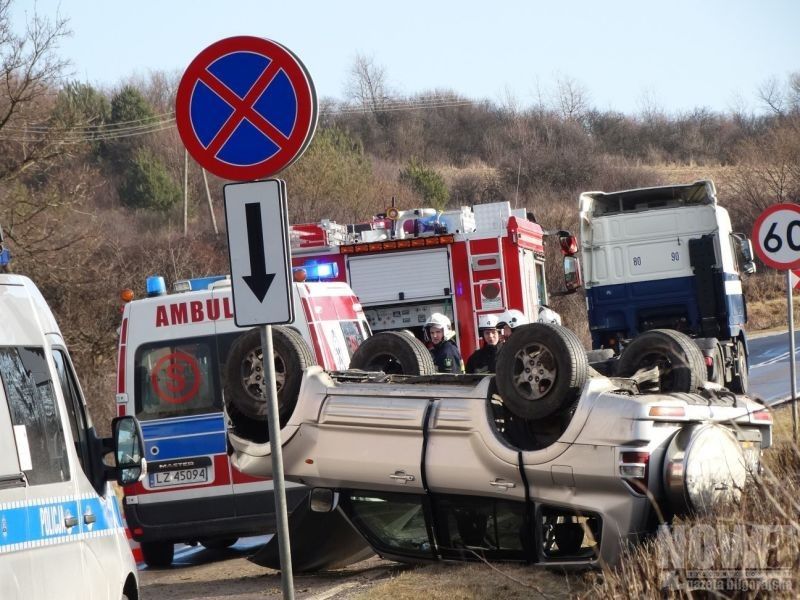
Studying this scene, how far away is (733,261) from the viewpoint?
20.8m

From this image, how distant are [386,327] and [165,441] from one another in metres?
6.63

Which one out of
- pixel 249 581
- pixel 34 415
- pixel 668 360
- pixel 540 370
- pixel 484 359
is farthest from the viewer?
pixel 484 359

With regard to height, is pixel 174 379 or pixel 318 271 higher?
pixel 318 271

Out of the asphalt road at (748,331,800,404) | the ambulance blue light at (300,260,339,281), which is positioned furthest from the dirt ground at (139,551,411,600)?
the asphalt road at (748,331,800,404)

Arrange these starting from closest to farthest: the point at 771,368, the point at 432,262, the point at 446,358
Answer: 1. the point at 446,358
2. the point at 432,262
3. the point at 771,368

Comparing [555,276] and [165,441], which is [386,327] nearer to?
[165,441]

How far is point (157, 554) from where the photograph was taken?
11336 millimetres

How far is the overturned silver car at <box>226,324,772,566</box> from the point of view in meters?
7.50

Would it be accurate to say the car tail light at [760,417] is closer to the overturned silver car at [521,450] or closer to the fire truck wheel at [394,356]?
the overturned silver car at [521,450]

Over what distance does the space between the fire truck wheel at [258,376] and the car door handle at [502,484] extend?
60.8 inches

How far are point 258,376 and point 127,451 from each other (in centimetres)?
330

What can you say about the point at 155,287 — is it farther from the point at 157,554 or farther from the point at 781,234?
the point at 781,234

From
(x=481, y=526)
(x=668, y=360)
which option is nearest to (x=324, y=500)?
(x=481, y=526)

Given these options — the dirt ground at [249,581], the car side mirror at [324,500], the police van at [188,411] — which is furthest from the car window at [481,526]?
the police van at [188,411]
